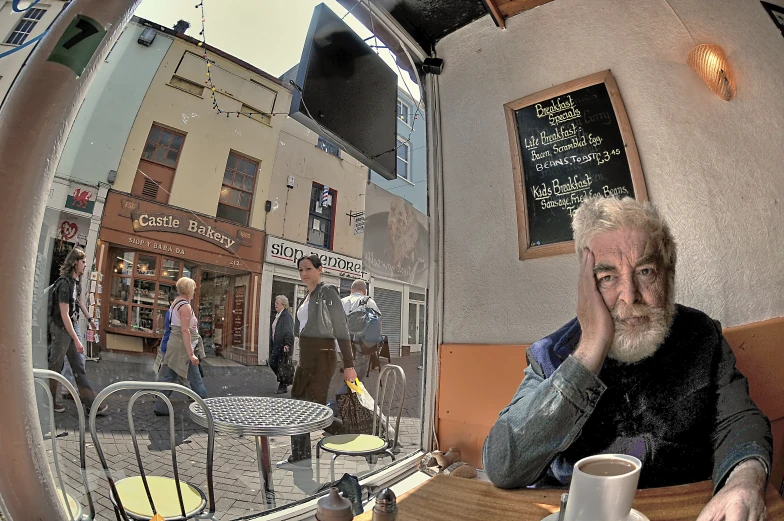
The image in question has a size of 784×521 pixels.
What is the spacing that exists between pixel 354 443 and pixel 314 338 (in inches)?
10.2

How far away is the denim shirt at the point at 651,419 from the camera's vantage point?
673mm

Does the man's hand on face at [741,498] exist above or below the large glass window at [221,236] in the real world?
below

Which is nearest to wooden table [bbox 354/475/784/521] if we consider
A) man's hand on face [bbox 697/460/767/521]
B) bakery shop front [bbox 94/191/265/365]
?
man's hand on face [bbox 697/460/767/521]

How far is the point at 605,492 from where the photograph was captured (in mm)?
503

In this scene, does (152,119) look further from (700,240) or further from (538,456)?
(700,240)

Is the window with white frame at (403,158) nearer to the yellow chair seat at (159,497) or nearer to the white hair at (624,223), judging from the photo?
the white hair at (624,223)

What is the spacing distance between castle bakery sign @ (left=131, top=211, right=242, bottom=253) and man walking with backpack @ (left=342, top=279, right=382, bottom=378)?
0.84 ft

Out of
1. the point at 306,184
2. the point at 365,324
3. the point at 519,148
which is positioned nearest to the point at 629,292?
the point at 519,148

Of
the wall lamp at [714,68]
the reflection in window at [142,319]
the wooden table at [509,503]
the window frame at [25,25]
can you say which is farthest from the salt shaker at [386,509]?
the wall lamp at [714,68]

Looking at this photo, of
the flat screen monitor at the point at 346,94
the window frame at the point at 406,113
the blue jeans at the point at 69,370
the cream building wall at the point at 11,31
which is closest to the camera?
the cream building wall at the point at 11,31

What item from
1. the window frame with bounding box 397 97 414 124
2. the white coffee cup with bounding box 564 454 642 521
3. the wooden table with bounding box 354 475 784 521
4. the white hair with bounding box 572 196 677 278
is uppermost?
the window frame with bounding box 397 97 414 124

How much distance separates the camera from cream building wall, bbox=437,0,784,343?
70cm

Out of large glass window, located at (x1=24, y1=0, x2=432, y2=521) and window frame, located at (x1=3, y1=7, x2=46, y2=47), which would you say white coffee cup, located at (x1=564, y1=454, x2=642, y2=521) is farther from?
window frame, located at (x1=3, y1=7, x2=46, y2=47)

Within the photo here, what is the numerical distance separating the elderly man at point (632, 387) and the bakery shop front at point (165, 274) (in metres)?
0.51
